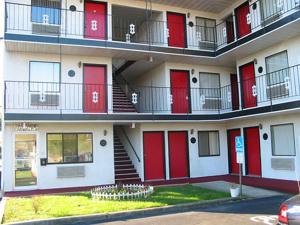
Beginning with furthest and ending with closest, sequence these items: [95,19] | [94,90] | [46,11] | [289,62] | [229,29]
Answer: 1. [229,29]
2. [95,19]
3. [94,90]
4. [46,11]
5. [289,62]

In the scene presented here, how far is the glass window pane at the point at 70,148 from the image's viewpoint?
50.5ft

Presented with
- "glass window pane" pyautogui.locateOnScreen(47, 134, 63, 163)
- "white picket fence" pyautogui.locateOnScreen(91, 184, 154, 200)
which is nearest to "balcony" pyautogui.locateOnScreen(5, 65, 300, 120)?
"glass window pane" pyautogui.locateOnScreen(47, 134, 63, 163)

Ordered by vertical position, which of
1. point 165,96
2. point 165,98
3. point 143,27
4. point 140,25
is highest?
point 140,25

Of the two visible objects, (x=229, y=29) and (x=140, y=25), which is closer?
(x=229, y=29)

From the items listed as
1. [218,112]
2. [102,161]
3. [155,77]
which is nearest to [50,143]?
[102,161]

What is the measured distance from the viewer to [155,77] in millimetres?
18828

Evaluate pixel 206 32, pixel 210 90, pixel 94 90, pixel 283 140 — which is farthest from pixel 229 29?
pixel 94 90

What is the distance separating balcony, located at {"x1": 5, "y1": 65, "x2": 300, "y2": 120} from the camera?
14469 mm

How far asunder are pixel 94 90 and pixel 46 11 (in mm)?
4294

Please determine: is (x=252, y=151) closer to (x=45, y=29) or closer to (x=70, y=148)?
(x=70, y=148)

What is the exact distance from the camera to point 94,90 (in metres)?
16.1

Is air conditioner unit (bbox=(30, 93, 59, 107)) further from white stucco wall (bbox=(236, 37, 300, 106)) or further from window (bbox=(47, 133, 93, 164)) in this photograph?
white stucco wall (bbox=(236, 37, 300, 106))

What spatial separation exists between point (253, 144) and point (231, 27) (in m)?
6.99

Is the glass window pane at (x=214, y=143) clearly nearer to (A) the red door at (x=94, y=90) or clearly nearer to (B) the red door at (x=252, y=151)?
(B) the red door at (x=252, y=151)
